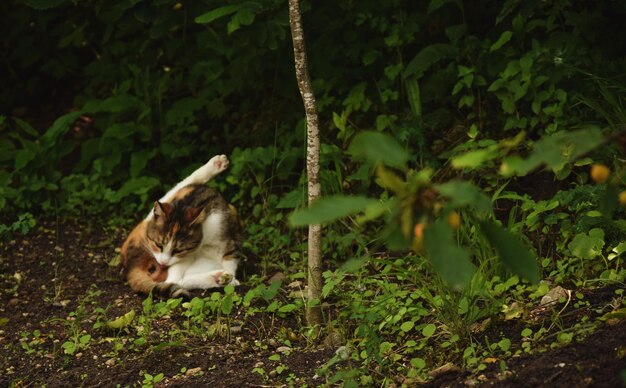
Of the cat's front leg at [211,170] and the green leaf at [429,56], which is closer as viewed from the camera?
the green leaf at [429,56]

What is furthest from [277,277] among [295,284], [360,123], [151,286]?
[360,123]

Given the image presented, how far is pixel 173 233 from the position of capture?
4754 millimetres

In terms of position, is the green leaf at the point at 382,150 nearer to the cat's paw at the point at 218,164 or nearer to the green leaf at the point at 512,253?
the green leaf at the point at 512,253

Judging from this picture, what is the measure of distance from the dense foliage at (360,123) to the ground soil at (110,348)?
0.20 m

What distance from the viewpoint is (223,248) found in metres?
4.87

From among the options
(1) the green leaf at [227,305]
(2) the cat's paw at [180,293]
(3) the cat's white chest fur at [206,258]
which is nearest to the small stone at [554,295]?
(1) the green leaf at [227,305]

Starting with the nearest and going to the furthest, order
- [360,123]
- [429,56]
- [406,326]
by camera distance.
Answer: [406,326] → [429,56] → [360,123]

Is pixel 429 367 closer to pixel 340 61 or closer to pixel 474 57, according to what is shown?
pixel 474 57

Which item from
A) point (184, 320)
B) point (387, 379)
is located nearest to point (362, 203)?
point (387, 379)

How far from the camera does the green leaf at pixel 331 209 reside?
1918 millimetres

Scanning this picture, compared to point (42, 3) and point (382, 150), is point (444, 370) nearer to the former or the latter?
point (382, 150)

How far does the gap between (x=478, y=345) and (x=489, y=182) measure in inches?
56.1

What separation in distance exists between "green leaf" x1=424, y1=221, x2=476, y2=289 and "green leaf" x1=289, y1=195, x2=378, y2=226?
156 mm

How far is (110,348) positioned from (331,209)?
8.07 feet
